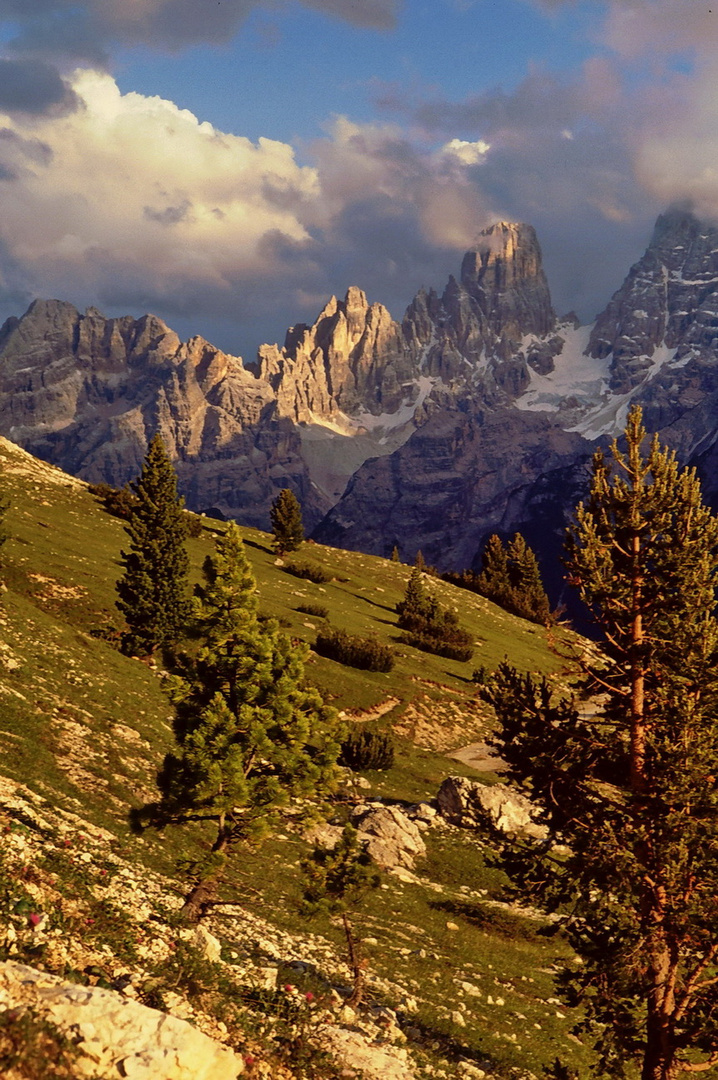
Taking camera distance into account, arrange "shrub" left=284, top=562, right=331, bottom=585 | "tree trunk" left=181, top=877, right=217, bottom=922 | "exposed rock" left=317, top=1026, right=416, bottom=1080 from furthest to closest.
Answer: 1. "shrub" left=284, top=562, right=331, bottom=585
2. "tree trunk" left=181, top=877, right=217, bottom=922
3. "exposed rock" left=317, top=1026, right=416, bottom=1080

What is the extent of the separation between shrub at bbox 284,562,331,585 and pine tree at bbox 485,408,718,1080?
201 ft

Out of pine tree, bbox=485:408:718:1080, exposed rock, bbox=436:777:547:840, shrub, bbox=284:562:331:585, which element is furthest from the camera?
shrub, bbox=284:562:331:585

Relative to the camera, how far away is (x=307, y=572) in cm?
7944

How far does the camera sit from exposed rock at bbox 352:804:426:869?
30281 mm

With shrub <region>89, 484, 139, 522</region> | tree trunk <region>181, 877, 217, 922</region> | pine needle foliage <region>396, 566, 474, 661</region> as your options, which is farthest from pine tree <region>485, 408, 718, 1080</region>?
shrub <region>89, 484, 139, 522</region>

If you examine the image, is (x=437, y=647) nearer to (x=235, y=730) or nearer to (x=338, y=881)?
(x=338, y=881)

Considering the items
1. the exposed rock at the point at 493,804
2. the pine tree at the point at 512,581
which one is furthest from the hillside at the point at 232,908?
the pine tree at the point at 512,581

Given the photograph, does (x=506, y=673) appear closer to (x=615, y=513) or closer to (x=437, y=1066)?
(x=615, y=513)

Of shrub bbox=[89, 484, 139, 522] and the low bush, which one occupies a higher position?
shrub bbox=[89, 484, 139, 522]

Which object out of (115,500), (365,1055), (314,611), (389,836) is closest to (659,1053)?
(365,1055)

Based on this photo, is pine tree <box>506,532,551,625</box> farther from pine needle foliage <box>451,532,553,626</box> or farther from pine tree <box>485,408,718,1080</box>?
pine tree <box>485,408,718,1080</box>

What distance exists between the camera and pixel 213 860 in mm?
17016

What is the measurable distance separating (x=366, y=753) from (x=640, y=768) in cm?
2622

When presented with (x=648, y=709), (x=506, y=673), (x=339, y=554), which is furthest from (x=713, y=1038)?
(x=339, y=554)
